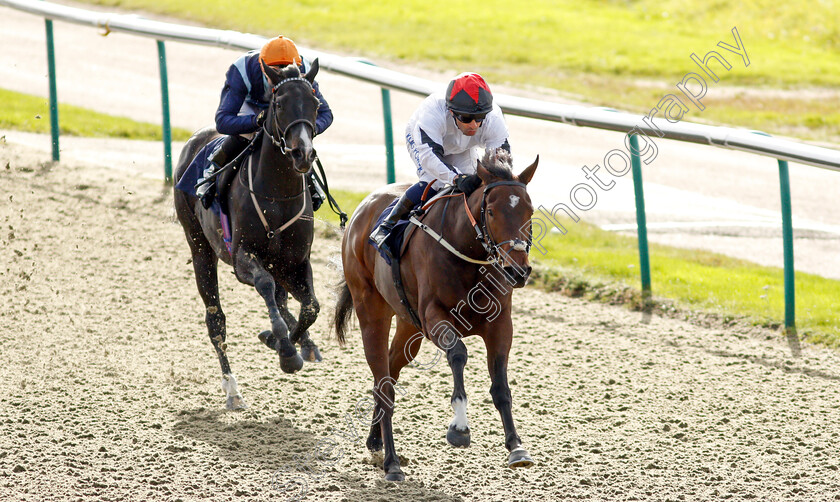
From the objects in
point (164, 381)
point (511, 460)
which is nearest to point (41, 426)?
point (164, 381)

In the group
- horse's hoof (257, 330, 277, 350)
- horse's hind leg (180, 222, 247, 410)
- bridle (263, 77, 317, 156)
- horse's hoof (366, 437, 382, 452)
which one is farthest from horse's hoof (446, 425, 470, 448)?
horse's hind leg (180, 222, 247, 410)

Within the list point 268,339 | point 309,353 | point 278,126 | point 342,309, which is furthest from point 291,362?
point 278,126

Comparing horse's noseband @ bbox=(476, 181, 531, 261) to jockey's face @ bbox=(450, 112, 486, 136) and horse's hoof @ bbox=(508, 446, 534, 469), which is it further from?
horse's hoof @ bbox=(508, 446, 534, 469)

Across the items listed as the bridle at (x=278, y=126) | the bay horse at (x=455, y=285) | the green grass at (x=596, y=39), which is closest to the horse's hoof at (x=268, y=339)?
the bay horse at (x=455, y=285)

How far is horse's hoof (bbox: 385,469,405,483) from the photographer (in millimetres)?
5090

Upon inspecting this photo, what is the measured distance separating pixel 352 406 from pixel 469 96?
2.21 metres

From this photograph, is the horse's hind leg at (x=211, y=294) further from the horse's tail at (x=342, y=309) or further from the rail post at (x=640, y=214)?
the rail post at (x=640, y=214)

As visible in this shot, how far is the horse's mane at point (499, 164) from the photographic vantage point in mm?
4523

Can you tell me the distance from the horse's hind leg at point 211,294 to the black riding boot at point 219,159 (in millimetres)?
547

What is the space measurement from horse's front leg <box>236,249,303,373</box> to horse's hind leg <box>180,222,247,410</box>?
557 mm

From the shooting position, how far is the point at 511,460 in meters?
4.36

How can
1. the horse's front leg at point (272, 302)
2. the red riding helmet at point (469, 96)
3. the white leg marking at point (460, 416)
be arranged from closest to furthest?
the white leg marking at point (460, 416), the red riding helmet at point (469, 96), the horse's front leg at point (272, 302)

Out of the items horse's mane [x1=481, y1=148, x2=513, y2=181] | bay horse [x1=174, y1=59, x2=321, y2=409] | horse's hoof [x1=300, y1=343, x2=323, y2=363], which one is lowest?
horse's hoof [x1=300, y1=343, x2=323, y2=363]

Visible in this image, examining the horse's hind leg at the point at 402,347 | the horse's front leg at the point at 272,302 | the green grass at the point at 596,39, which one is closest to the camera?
the horse's hind leg at the point at 402,347
